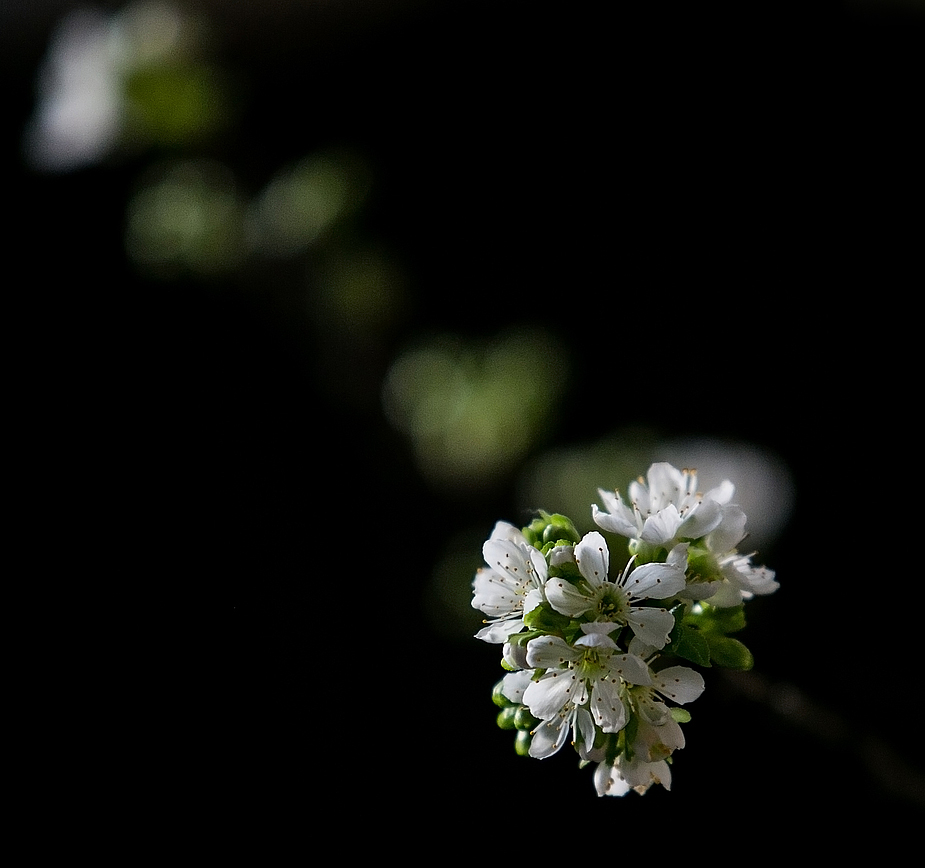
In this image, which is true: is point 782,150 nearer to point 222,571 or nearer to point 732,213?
point 732,213

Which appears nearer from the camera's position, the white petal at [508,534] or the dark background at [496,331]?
the white petal at [508,534]

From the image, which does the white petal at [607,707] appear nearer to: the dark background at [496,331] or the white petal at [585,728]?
the white petal at [585,728]

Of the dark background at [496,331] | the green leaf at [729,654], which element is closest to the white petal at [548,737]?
the green leaf at [729,654]

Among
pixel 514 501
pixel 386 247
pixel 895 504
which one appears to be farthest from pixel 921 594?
pixel 386 247

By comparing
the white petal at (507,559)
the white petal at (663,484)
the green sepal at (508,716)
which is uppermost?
the white petal at (663,484)

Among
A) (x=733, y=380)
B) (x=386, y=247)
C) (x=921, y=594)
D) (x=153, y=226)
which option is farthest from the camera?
(x=386, y=247)

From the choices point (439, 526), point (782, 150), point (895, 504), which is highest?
point (782, 150)

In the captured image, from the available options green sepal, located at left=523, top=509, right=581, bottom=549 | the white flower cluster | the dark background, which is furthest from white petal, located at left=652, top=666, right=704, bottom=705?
the dark background

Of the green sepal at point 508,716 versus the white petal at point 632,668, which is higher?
the white petal at point 632,668
